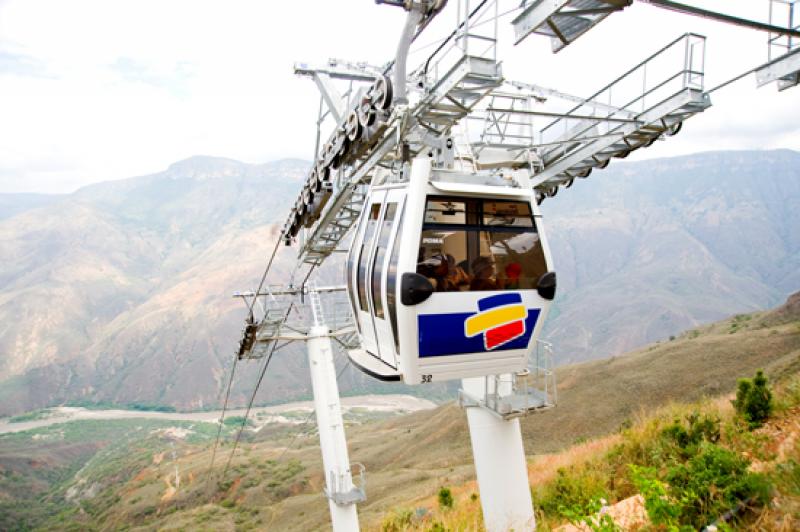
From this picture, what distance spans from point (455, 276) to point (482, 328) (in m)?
0.58

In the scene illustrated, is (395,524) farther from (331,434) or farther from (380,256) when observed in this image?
(380,256)

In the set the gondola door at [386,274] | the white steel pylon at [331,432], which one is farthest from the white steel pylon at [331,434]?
the gondola door at [386,274]

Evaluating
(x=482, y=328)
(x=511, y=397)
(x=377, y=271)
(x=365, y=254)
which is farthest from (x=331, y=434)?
(x=482, y=328)

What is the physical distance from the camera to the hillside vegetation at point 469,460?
8234mm

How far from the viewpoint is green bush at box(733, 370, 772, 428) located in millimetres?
6848

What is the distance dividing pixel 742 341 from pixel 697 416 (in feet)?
84.3

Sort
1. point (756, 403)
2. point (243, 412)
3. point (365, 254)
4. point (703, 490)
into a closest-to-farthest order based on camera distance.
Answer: point (703, 490) < point (365, 254) < point (756, 403) < point (243, 412)

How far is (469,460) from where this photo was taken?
86.8ft

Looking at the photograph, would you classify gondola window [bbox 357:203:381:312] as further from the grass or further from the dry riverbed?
the dry riverbed

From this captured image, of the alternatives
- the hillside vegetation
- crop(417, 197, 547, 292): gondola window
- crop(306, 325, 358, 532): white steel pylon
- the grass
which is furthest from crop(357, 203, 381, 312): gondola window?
crop(306, 325, 358, 532): white steel pylon

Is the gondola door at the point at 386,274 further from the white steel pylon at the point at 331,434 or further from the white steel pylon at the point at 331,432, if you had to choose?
the white steel pylon at the point at 331,432

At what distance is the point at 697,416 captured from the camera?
7328 mm

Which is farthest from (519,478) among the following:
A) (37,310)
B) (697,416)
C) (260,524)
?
(37,310)

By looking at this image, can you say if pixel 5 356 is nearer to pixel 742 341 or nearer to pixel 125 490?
pixel 125 490
